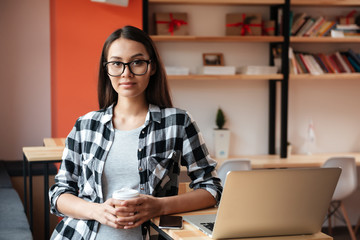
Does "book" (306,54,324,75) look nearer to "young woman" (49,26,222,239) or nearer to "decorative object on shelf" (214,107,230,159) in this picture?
"decorative object on shelf" (214,107,230,159)

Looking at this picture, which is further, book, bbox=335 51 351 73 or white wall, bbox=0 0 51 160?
book, bbox=335 51 351 73

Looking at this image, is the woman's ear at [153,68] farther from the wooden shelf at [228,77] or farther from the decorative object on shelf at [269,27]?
the decorative object on shelf at [269,27]

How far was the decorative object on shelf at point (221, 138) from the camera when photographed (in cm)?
484

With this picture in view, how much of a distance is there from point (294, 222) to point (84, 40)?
3.09m

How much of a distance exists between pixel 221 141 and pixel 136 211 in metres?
3.33

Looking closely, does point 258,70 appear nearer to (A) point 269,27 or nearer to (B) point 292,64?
(B) point 292,64

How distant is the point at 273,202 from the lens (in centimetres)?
143

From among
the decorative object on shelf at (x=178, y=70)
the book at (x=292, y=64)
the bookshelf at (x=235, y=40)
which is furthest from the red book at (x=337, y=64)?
the decorative object on shelf at (x=178, y=70)

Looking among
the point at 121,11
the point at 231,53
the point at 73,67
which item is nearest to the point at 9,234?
the point at 73,67

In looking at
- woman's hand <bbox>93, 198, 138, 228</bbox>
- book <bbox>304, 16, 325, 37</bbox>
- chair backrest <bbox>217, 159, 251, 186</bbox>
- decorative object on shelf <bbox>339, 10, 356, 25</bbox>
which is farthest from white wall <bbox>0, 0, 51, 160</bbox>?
woman's hand <bbox>93, 198, 138, 228</bbox>

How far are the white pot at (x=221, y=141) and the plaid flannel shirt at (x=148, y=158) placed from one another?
3.04m

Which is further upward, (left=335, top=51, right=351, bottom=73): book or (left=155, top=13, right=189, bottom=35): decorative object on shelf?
(left=155, top=13, right=189, bottom=35): decorative object on shelf

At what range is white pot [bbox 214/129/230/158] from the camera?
484cm

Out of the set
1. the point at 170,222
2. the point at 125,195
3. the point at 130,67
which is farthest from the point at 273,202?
the point at 130,67
